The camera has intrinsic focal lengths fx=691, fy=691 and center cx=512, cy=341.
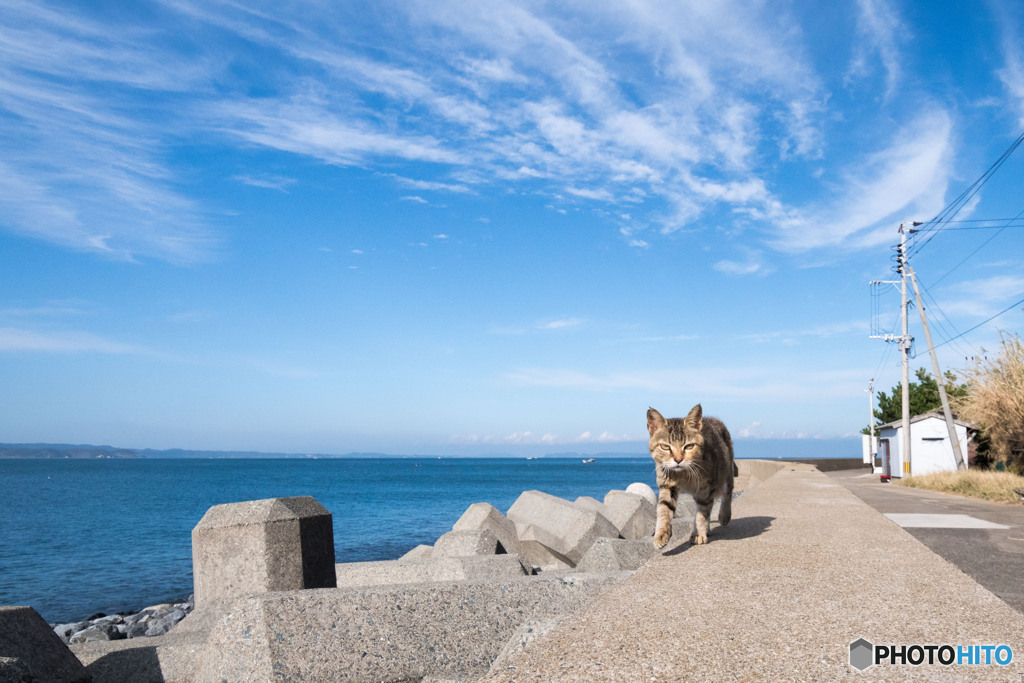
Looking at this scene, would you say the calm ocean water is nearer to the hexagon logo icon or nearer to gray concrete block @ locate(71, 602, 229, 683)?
gray concrete block @ locate(71, 602, 229, 683)

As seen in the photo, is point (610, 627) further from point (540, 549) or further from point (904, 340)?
point (904, 340)

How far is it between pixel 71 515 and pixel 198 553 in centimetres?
3796

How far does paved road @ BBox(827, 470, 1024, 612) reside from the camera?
224 inches

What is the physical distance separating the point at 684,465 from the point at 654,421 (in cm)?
47

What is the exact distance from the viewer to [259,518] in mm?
5754

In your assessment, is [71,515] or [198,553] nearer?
[198,553]

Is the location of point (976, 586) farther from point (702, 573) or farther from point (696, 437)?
point (696, 437)

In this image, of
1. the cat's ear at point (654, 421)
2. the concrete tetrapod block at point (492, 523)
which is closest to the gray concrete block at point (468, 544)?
the concrete tetrapod block at point (492, 523)

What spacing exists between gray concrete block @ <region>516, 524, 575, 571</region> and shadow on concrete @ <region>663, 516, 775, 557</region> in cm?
340

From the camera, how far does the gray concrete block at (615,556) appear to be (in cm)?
602

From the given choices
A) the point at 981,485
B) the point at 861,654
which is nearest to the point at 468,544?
the point at 861,654

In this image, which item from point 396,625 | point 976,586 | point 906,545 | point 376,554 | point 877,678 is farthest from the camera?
point 376,554

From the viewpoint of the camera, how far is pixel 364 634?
3652 mm

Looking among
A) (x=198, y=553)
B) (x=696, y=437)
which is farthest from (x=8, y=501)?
(x=696, y=437)
